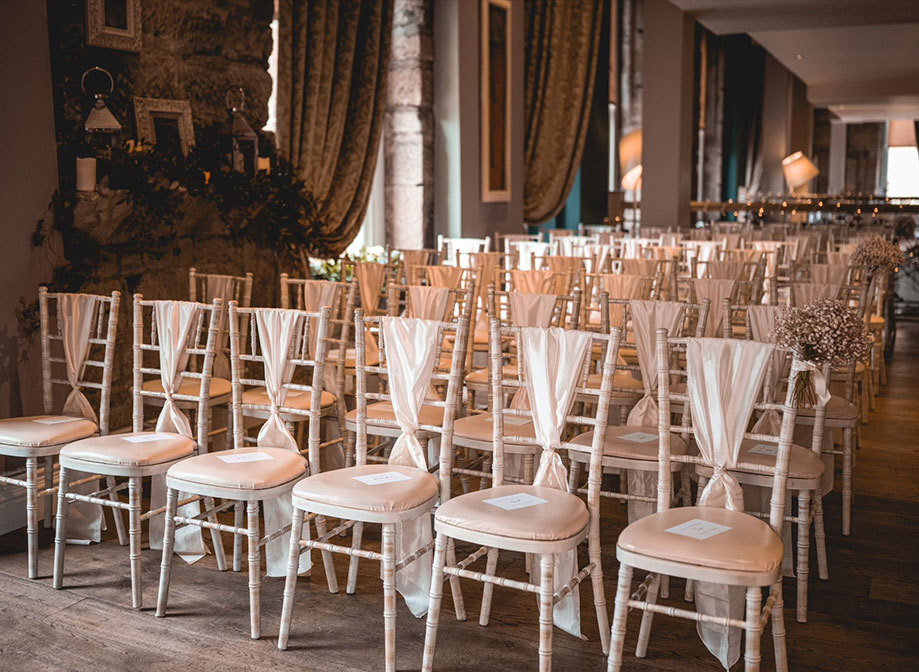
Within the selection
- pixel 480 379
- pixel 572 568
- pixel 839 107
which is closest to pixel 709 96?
pixel 839 107

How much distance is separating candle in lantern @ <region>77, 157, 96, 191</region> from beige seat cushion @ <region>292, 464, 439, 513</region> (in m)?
2.14

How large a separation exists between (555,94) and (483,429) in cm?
851

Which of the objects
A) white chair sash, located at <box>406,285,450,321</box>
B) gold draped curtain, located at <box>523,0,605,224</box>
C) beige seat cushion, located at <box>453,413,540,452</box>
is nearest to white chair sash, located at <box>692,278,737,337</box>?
white chair sash, located at <box>406,285,450,321</box>

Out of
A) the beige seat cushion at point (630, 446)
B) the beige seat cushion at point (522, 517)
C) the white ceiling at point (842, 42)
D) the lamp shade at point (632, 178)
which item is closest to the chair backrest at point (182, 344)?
the beige seat cushion at point (522, 517)

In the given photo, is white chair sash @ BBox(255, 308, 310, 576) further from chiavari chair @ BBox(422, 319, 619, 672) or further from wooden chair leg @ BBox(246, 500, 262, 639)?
chiavari chair @ BBox(422, 319, 619, 672)

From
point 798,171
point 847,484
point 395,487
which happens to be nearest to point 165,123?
point 395,487

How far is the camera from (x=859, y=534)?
159 inches

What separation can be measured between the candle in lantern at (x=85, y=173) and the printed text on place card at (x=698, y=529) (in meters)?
3.16

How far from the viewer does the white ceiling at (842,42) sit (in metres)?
10.6

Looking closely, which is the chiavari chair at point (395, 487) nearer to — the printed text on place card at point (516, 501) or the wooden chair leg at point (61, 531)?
the printed text on place card at point (516, 501)

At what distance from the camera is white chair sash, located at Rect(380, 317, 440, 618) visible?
10.5 ft

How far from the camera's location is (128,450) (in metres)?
3.49

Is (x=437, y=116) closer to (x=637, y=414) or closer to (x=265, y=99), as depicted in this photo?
(x=265, y=99)

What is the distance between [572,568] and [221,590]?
131 centimetres
